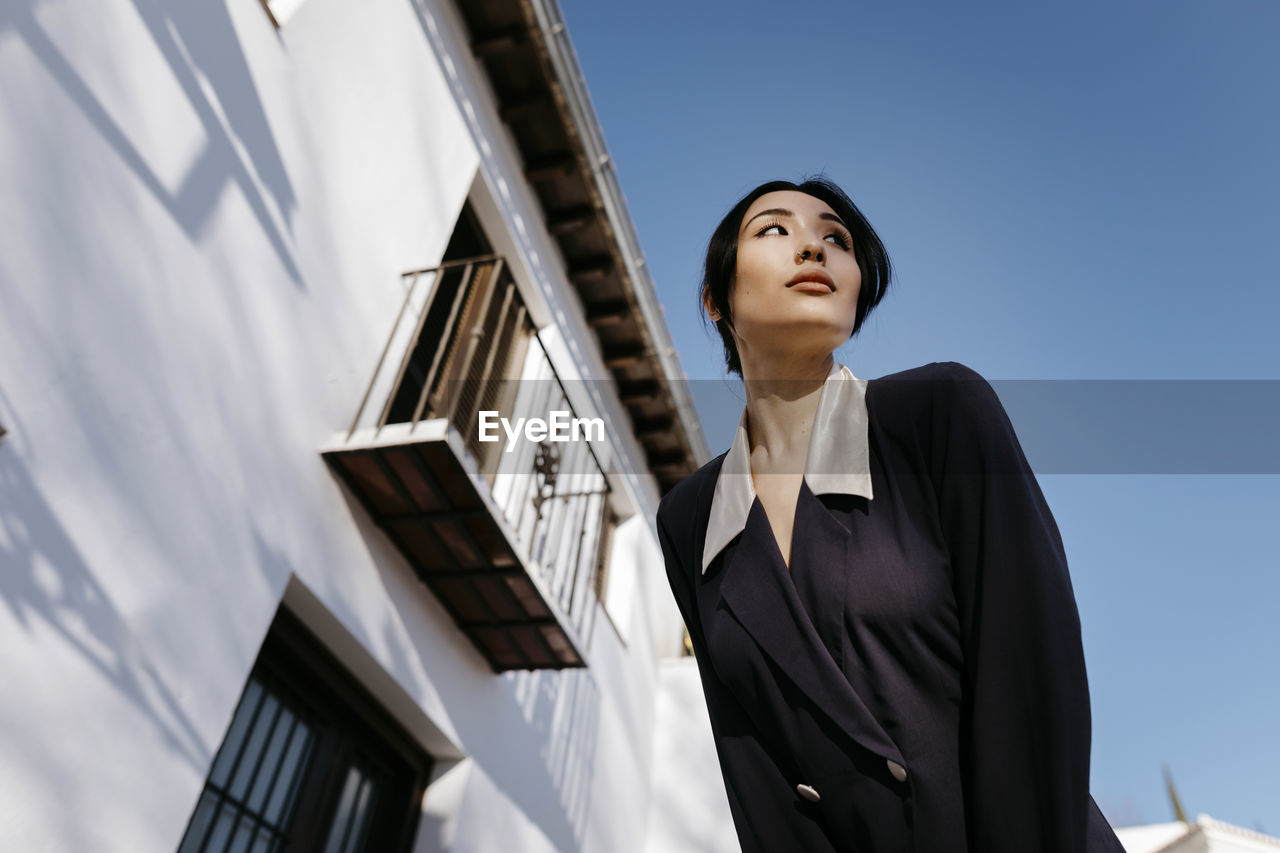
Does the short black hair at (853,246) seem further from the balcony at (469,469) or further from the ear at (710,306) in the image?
the balcony at (469,469)

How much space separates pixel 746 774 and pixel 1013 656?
363 mm

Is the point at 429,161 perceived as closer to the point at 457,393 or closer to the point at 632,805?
the point at 457,393

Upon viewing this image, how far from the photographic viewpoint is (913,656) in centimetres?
98

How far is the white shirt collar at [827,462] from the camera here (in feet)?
3.71

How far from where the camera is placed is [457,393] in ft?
19.6

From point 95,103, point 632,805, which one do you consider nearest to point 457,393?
point 95,103

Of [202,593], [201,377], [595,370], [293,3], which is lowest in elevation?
[202,593]

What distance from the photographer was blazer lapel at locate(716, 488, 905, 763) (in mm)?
958

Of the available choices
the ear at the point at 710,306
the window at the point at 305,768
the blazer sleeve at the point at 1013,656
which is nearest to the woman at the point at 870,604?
the blazer sleeve at the point at 1013,656

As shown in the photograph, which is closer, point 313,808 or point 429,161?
point 313,808

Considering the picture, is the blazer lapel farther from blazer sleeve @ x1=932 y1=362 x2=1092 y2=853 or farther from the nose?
the nose

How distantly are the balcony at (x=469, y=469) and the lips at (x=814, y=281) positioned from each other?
3.37 m

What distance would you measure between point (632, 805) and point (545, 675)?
232 cm

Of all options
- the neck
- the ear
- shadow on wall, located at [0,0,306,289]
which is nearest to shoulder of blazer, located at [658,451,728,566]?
the neck
